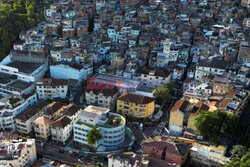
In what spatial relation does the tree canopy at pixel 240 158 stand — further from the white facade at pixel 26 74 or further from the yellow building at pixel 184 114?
the white facade at pixel 26 74

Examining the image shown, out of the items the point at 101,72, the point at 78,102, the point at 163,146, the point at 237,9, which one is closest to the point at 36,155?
the point at 78,102

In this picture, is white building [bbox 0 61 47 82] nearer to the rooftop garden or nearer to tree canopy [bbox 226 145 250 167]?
the rooftop garden

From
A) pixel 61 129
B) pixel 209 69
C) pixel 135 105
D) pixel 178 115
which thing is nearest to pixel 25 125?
pixel 61 129

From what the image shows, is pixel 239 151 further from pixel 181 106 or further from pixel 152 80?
pixel 152 80

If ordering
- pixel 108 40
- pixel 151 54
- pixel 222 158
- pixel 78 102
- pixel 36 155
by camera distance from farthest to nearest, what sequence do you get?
1. pixel 108 40
2. pixel 151 54
3. pixel 78 102
4. pixel 36 155
5. pixel 222 158

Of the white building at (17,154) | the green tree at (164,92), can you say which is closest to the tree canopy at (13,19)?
the white building at (17,154)

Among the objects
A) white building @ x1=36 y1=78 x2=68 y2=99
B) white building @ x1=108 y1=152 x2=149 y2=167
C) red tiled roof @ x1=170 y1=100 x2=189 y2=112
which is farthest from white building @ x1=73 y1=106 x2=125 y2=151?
white building @ x1=36 y1=78 x2=68 y2=99

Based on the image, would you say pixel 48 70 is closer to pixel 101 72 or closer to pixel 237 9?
pixel 101 72
